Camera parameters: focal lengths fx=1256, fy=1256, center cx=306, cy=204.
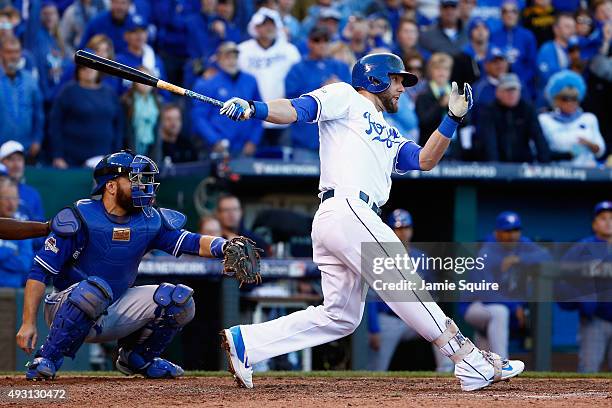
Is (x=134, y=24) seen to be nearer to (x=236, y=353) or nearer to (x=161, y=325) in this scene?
(x=161, y=325)

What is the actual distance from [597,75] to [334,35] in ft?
8.88

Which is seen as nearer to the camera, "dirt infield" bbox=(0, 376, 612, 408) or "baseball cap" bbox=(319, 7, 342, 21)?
"dirt infield" bbox=(0, 376, 612, 408)

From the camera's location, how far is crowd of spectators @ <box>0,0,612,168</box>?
10.8 m

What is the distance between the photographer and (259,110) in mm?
6109

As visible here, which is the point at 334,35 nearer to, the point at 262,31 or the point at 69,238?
the point at 262,31

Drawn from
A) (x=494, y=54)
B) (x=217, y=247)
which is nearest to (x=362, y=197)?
(x=217, y=247)

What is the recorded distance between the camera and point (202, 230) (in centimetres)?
995

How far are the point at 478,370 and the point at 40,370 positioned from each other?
7.79 ft

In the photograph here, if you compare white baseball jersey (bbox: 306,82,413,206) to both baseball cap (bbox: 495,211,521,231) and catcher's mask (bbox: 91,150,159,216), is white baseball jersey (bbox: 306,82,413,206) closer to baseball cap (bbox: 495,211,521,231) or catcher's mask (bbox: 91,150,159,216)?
catcher's mask (bbox: 91,150,159,216)

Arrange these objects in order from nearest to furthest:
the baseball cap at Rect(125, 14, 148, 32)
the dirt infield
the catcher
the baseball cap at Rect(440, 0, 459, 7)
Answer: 1. the dirt infield
2. the catcher
3. the baseball cap at Rect(125, 14, 148, 32)
4. the baseball cap at Rect(440, 0, 459, 7)

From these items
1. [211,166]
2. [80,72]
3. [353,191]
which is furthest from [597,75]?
[353,191]

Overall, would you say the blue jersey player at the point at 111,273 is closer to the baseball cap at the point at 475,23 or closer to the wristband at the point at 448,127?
the wristband at the point at 448,127

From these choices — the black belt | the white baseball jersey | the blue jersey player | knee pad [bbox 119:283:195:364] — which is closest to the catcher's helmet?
the white baseball jersey

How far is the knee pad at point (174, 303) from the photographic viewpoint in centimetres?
698
